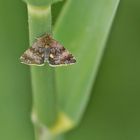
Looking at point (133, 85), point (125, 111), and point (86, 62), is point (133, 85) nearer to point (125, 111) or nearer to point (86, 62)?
point (125, 111)

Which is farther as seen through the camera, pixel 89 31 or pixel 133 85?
pixel 133 85

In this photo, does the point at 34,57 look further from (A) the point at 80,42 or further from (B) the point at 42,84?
(A) the point at 80,42

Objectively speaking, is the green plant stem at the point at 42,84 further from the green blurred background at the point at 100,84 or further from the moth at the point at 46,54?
the green blurred background at the point at 100,84

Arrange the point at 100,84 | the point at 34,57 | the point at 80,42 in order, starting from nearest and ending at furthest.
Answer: the point at 34,57 → the point at 80,42 → the point at 100,84

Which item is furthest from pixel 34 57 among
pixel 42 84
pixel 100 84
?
pixel 100 84

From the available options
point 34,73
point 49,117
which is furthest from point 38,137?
point 34,73

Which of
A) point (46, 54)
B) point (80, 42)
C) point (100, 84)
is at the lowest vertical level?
point (100, 84)

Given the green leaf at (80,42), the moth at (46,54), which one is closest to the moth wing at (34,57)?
the moth at (46,54)
